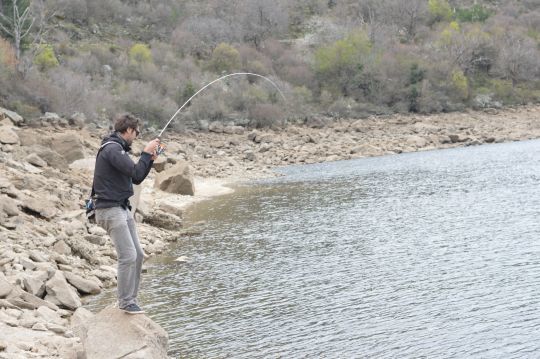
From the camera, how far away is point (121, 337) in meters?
7.50

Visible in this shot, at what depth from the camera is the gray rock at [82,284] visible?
40.7 ft

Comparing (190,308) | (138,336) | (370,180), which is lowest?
(370,180)

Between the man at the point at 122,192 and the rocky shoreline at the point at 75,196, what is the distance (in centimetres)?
54

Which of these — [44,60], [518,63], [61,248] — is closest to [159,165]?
[61,248]

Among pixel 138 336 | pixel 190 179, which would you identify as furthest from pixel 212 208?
pixel 138 336

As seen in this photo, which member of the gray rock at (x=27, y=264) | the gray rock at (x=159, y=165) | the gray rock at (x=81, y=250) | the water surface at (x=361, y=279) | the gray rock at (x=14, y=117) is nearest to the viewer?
the water surface at (x=361, y=279)

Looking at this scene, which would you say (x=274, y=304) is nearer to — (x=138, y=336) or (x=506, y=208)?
(x=138, y=336)

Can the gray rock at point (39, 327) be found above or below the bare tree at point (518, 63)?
above

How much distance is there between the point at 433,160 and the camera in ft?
142

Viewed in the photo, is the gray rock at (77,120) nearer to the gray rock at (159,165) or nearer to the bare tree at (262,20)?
the gray rock at (159,165)

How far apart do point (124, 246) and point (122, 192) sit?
A: 661 millimetres

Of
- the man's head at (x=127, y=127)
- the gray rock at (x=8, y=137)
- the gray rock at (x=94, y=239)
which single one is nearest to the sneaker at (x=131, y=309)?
the man's head at (x=127, y=127)

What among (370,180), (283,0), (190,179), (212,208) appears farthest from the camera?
(283,0)

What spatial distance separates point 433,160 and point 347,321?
35.1 m
